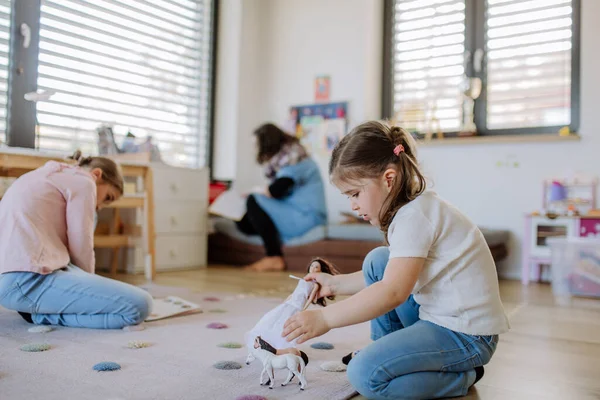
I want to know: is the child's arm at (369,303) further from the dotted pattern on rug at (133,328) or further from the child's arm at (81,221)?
the child's arm at (81,221)

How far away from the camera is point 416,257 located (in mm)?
1055

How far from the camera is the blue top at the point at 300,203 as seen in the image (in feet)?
11.4

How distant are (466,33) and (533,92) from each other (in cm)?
61

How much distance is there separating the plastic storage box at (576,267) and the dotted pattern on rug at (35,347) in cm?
228

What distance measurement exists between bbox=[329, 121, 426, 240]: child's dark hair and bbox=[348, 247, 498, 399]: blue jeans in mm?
234

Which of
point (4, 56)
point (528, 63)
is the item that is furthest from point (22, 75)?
point (528, 63)

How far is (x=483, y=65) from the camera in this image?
369 centimetres

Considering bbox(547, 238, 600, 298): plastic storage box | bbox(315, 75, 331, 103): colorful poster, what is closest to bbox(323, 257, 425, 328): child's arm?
bbox(547, 238, 600, 298): plastic storage box

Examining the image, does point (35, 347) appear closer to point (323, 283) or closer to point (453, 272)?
point (323, 283)

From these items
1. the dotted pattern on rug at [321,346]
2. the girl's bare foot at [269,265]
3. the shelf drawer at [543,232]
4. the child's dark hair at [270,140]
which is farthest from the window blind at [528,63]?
the dotted pattern on rug at [321,346]

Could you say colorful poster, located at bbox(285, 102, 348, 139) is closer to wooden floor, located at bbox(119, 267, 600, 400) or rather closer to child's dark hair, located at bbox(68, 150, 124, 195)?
wooden floor, located at bbox(119, 267, 600, 400)

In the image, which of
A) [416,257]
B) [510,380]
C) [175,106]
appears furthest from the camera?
[175,106]

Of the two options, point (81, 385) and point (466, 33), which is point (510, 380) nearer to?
point (81, 385)

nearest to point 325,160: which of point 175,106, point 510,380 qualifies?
point 175,106
